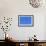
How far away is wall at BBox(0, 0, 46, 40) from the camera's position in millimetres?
5555

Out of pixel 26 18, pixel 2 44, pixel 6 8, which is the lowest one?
pixel 2 44

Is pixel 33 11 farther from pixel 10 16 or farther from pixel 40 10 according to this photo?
pixel 10 16

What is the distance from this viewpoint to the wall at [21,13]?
219 inches

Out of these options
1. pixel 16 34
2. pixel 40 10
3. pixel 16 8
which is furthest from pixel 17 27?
pixel 40 10

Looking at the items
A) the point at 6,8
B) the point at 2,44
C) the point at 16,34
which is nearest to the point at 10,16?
the point at 6,8

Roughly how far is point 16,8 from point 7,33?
97 cm

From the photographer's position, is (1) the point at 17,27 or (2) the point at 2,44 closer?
(2) the point at 2,44

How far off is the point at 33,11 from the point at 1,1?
1.23m

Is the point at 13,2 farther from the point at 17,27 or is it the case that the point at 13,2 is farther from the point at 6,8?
the point at 17,27

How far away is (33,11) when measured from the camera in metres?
5.59

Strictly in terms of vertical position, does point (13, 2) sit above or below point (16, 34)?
above

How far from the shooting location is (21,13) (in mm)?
5570

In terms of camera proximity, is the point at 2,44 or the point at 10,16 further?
the point at 10,16

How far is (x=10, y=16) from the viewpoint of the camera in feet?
18.2
